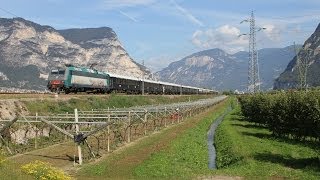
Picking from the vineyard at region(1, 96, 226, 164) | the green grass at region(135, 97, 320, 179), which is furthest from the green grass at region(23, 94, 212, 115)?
the green grass at region(135, 97, 320, 179)

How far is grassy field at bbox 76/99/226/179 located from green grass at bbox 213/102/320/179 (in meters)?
1.96

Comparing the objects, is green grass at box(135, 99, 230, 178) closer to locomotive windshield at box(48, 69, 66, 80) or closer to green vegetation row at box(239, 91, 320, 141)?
green vegetation row at box(239, 91, 320, 141)

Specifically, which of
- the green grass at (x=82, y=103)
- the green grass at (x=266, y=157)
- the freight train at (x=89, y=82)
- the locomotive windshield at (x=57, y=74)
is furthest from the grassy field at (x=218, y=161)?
the freight train at (x=89, y=82)

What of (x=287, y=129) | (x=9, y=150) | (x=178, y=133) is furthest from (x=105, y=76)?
(x=9, y=150)

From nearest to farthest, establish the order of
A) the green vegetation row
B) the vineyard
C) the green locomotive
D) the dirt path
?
the dirt path
the vineyard
the green vegetation row
the green locomotive

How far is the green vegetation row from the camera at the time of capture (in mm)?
38188

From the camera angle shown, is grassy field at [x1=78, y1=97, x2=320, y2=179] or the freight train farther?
the freight train

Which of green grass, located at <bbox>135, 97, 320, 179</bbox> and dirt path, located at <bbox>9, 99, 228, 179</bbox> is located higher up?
dirt path, located at <bbox>9, 99, 228, 179</bbox>

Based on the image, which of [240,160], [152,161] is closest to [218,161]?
[240,160]

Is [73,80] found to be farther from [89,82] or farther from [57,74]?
[89,82]

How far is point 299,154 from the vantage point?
36812mm

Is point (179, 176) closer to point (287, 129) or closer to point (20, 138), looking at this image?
point (20, 138)

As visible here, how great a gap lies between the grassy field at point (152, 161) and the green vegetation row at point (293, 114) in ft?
28.4

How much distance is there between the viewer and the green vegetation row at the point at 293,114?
3819 centimetres
